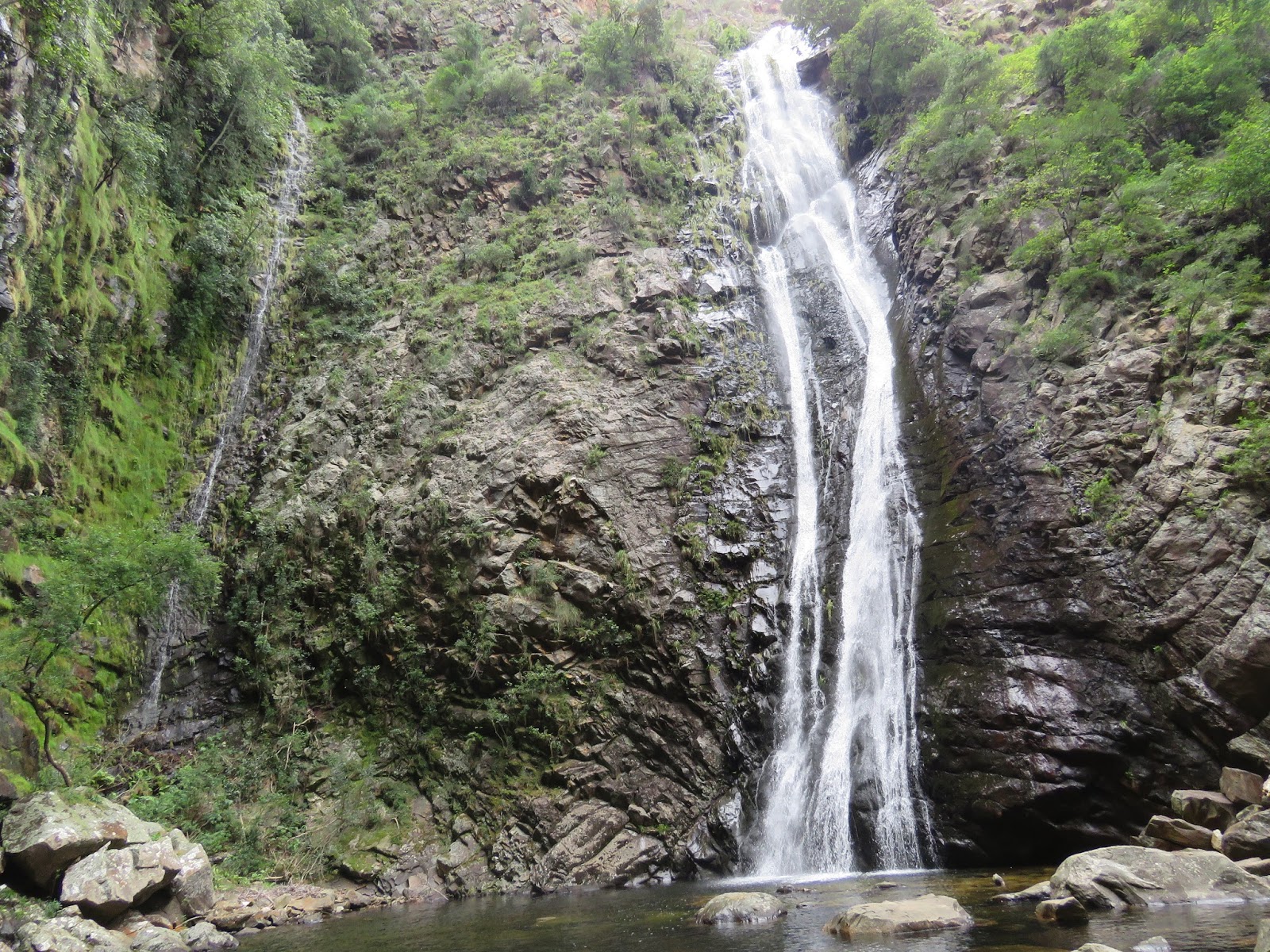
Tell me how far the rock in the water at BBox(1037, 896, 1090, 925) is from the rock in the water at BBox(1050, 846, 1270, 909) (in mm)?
211

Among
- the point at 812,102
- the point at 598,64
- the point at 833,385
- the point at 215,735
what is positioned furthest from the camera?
the point at 812,102

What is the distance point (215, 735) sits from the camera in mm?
16688

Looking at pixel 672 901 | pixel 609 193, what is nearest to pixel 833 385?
pixel 609 193

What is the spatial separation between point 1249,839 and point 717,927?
693cm

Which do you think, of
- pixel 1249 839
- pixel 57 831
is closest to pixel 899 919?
pixel 1249 839

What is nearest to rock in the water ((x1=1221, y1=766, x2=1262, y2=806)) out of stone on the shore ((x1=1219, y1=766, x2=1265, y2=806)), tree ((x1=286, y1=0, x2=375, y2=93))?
stone on the shore ((x1=1219, y1=766, x2=1265, y2=806))

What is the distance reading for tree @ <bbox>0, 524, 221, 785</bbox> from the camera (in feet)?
39.9

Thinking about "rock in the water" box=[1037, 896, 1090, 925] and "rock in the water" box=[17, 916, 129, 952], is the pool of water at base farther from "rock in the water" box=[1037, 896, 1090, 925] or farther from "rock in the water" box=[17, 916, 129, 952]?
"rock in the water" box=[17, 916, 129, 952]

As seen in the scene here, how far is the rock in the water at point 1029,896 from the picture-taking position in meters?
9.14

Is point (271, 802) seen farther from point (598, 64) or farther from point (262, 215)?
point (598, 64)

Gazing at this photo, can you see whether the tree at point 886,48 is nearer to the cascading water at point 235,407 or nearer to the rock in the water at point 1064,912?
the cascading water at point 235,407

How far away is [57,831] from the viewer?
1010cm

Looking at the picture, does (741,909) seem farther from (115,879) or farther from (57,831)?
(57,831)

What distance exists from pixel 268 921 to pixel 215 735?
20.3ft
